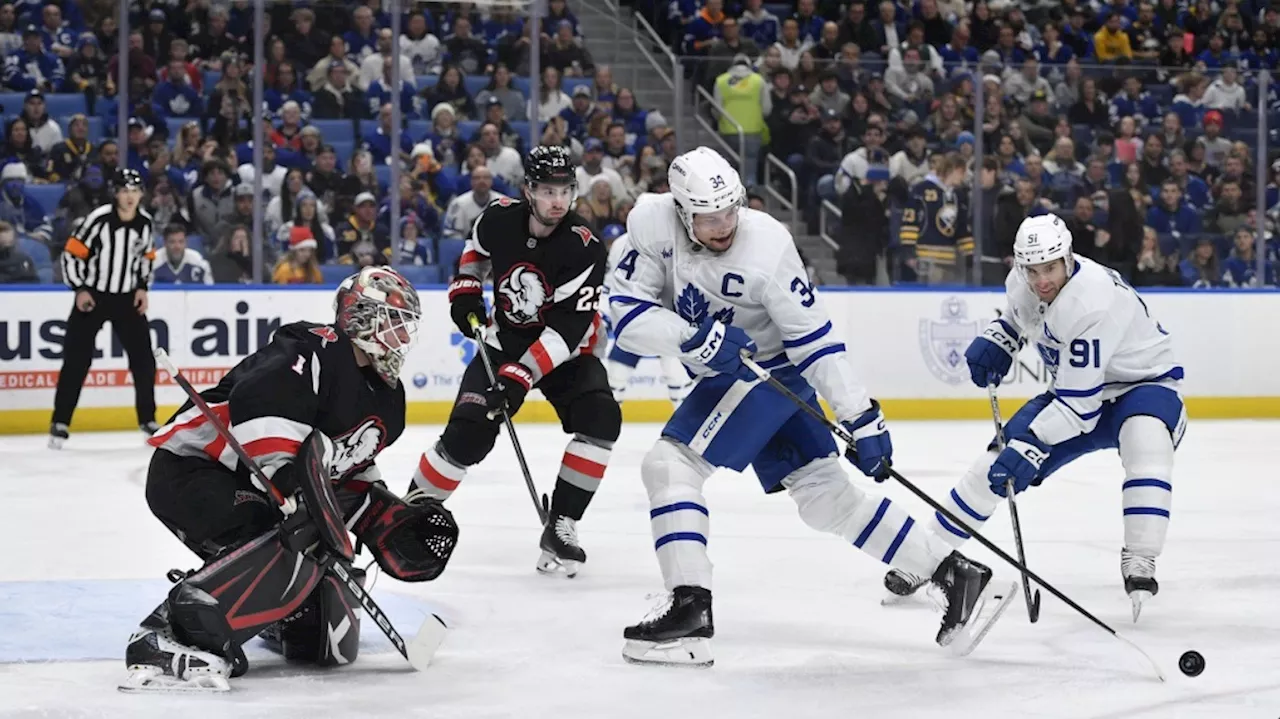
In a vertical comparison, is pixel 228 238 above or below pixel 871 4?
below

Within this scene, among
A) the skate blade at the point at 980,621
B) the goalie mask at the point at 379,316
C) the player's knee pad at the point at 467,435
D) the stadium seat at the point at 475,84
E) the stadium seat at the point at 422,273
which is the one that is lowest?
the stadium seat at the point at 422,273

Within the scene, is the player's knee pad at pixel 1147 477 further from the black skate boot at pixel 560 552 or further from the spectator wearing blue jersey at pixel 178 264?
the spectator wearing blue jersey at pixel 178 264

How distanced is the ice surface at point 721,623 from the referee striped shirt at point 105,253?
1366 mm

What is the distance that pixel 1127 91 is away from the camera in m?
10.1

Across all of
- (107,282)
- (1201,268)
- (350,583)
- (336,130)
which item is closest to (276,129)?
(336,130)

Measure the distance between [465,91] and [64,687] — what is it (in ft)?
20.9

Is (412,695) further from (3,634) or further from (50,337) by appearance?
(50,337)

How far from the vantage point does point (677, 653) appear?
3.82m

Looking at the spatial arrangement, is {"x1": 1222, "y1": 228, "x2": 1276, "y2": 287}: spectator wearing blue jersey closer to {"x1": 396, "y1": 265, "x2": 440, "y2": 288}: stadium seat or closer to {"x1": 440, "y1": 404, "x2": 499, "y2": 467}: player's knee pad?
{"x1": 396, "y1": 265, "x2": 440, "y2": 288}: stadium seat

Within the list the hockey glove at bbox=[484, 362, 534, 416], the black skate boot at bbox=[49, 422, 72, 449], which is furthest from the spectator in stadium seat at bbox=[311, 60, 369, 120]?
the hockey glove at bbox=[484, 362, 534, 416]

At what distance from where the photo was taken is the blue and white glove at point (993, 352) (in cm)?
477

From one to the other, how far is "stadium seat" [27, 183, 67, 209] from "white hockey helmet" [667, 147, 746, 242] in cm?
576

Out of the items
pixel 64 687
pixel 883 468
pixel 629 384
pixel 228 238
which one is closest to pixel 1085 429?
pixel 883 468

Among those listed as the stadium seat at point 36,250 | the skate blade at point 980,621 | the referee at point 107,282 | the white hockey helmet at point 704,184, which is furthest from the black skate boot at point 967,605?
the stadium seat at point 36,250
